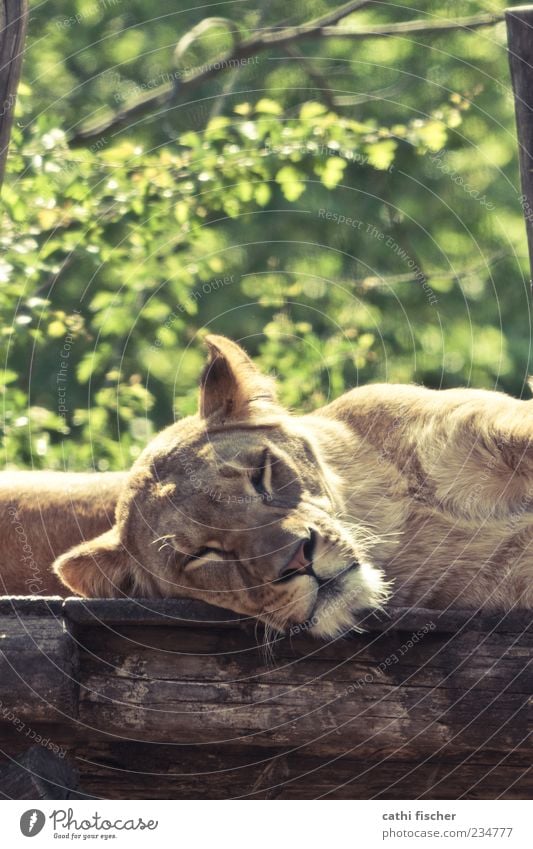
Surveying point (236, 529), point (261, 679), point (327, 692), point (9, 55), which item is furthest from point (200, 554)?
point (9, 55)

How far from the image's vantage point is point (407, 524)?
4984 millimetres

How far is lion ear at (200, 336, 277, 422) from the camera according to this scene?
17.0 feet

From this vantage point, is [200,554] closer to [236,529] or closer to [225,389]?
[236,529]

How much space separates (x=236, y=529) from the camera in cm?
458

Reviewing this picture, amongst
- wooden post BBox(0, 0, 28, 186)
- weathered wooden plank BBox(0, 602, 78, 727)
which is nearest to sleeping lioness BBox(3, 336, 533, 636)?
weathered wooden plank BBox(0, 602, 78, 727)

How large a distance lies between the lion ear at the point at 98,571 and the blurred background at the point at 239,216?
12.1 feet

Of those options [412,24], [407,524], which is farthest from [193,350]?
[407,524]

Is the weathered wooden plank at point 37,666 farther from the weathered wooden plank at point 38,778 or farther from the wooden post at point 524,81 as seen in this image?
the wooden post at point 524,81

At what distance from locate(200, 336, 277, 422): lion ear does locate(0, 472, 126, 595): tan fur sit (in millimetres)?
962

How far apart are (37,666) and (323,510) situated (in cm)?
133

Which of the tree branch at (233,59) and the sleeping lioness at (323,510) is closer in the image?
the sleeping lioness at (323,510)

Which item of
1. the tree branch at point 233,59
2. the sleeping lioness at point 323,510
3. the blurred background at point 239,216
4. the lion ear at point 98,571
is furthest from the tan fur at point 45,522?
the tree branch at point 233,59

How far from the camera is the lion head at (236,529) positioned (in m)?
4.38

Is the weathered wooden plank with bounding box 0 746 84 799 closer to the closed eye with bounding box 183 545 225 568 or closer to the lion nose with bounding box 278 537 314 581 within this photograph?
the closed eye with bounding box 183 545 225 568
